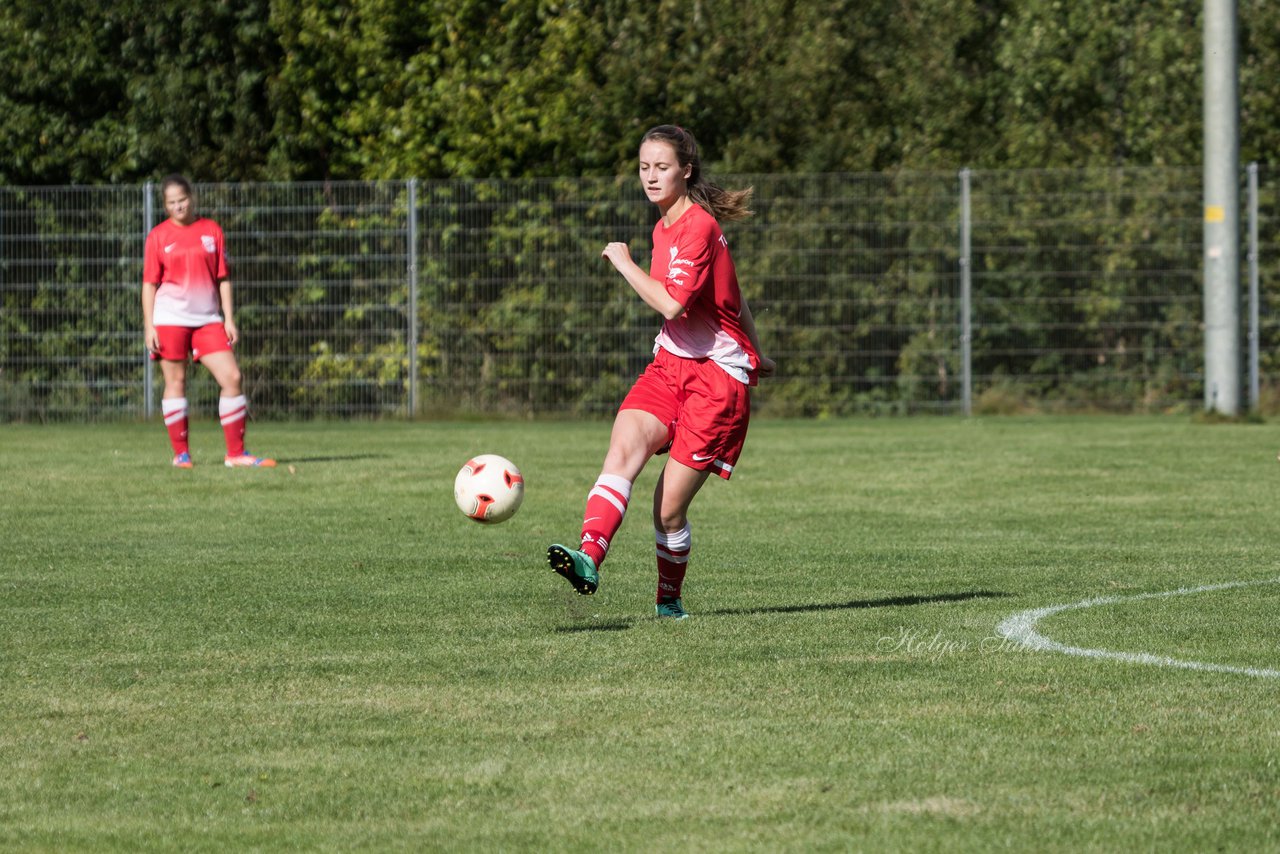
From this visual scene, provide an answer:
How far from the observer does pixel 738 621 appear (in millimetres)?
7309

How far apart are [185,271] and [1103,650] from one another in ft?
30.9

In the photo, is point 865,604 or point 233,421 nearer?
point 865,604

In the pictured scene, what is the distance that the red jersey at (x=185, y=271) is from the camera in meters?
14.4

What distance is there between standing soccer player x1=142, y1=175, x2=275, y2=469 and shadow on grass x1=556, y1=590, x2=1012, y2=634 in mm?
7562

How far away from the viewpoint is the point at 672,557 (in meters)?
7.35

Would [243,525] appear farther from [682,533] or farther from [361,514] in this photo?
[682,533]

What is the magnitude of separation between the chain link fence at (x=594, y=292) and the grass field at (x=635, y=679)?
834 cm

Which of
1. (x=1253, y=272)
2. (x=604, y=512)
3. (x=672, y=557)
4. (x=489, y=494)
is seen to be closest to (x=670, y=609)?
(x=672, y=557)

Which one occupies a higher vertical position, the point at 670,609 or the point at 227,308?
the point at 227,308

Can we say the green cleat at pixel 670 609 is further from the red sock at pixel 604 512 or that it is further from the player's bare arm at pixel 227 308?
the player's bare arm at pixel 227 308

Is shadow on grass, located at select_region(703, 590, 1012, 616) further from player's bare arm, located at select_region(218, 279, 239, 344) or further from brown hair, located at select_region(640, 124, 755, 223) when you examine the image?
player's bare arm, located at select_region(218, 279, 239, 344)

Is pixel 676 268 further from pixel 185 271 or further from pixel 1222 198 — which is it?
pixel 1222 198

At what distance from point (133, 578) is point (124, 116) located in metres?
15.5

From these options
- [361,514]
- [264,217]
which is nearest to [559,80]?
[264,217]
